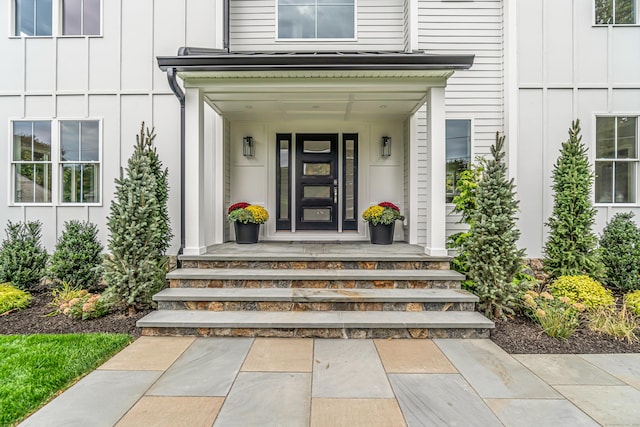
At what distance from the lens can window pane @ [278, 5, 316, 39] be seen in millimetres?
6465

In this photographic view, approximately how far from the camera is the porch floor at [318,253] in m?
4.48

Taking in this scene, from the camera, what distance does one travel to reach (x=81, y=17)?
5992mm

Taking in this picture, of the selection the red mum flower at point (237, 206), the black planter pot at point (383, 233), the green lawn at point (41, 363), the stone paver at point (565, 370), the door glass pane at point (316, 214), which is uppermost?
the red mum flower at point (237, 206)

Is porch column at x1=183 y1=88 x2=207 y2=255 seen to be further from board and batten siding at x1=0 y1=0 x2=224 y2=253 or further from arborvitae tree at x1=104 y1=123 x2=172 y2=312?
board and batten siding at x1=0 y1=0 x2=224 y2=253

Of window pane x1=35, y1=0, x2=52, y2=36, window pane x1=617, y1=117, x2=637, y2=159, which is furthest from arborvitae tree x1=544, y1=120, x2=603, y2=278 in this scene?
window pane x1=35, y1=0, x2=52, y2=36

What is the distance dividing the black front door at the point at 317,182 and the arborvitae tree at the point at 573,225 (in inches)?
146

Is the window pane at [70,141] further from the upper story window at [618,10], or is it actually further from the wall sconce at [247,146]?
the upper story window at [618,10]

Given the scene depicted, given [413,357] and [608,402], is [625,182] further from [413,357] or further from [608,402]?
[413,357]

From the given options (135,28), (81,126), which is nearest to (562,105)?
(135,28)

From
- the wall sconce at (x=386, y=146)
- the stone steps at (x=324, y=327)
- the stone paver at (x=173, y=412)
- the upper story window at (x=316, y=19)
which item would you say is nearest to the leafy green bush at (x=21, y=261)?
the stone steps at (x=324, y=327)

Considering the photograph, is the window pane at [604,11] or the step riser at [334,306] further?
the window pane at [604,11]

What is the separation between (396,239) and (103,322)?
4.96 m

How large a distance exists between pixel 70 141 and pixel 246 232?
369 cm

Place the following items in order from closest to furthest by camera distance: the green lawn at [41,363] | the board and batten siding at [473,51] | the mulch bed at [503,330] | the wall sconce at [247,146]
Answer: the green lawn at [41,363], the mulch bed at [503,330], the board and batten siding at [473,51], the wall sconce at [247,146]
